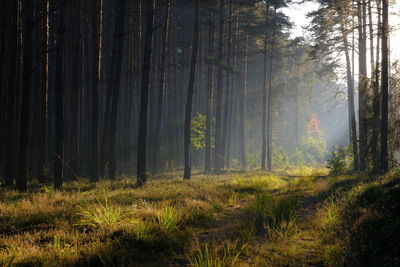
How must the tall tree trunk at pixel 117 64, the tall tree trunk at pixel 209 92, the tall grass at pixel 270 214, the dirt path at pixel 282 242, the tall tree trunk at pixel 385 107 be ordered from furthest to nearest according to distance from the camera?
the tall tree trunk at pixel 209 92 < the tall tree trunk at pixel 117 64 < the tall tree trunk at pixel 385 107 < the tall grass at pixel 270 214 < the dirt path at pixel 282 242

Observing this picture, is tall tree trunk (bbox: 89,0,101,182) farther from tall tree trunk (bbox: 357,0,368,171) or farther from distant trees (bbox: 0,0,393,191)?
tall tree trunk (bbox: 357,0,368,171)

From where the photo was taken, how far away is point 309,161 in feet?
154

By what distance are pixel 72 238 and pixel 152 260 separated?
1476 mm

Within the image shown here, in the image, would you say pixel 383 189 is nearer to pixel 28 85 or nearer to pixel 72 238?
pixel 72 238

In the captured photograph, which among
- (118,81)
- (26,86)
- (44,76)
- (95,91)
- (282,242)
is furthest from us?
(118,81)

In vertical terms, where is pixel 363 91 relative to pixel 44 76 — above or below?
below

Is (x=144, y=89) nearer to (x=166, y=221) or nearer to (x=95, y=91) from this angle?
(x=95, y=91)

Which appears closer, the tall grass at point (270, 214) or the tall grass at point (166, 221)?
the tall grass at point (166, 221)

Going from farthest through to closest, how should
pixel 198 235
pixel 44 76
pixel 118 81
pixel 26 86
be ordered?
pixel 118 81, pixel 44 76, pixel 26 86, pixel 198 235

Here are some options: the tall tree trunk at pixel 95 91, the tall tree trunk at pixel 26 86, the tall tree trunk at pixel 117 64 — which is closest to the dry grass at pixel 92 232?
the tall tree trunk at pixel 26 86

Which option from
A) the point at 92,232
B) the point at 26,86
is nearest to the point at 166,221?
the point at 92,232

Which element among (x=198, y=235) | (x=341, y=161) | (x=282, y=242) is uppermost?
(x=341, y=161)

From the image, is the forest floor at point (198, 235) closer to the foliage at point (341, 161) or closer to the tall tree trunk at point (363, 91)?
the tall tree trunk at point (363, 91)

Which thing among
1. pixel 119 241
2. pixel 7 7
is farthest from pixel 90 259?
pixel 7 7
